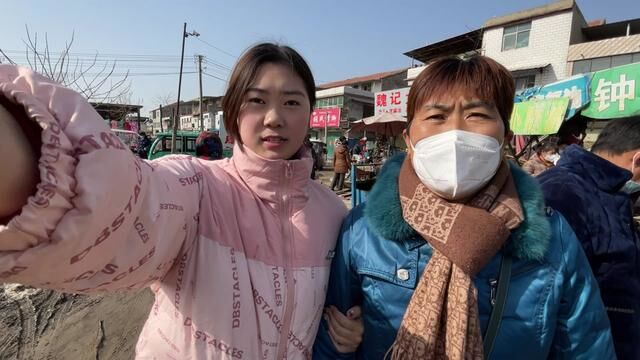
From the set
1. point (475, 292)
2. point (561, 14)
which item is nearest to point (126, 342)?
point (475, 292)

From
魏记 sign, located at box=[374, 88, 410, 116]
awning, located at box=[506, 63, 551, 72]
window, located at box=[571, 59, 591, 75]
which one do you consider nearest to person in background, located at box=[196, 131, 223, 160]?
魏记 sign, located at box=[374, 88, 410, 116]

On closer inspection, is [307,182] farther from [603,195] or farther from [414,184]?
[603,195]

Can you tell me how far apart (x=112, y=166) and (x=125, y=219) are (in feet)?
0.39

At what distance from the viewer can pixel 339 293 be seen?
49.8 inches

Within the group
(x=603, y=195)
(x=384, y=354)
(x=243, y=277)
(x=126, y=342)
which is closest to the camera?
(x=243, y=277)

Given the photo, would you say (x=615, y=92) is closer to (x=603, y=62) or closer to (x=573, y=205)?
(x=573, y=205)

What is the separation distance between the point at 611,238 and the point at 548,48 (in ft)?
65.6

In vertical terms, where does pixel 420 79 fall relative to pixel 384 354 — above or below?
above

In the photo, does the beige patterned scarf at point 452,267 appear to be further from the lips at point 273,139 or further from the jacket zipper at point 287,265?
the lips at point 273,139

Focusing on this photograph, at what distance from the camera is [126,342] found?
2.95 m

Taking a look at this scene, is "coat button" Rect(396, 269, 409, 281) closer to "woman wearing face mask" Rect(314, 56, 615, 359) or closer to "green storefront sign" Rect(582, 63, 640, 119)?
"woman wearing face mask" Rect(314, 56, 615, 359)

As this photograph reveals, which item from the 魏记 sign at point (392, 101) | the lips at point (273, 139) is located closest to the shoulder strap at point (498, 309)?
the lips at point (273, 139)

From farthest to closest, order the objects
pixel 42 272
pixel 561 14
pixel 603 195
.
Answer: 1. pixel 561 14
2. pixel 603 195
3. pixel 42 272

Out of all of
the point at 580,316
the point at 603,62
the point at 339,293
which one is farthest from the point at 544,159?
the point at 603,62
